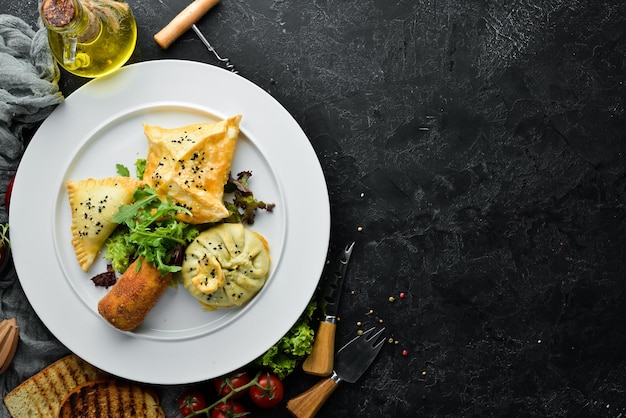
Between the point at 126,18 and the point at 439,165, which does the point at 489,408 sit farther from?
the point at 126,18

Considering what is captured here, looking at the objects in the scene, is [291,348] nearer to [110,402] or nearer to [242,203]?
[242,203]

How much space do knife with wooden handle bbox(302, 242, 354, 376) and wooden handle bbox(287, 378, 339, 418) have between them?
7 cm

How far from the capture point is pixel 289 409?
340cm

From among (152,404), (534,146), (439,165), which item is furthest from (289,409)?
(534,146)

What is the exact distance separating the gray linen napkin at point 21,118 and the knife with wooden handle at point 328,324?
1361mm

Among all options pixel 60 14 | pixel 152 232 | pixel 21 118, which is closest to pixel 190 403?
pixel 152 232

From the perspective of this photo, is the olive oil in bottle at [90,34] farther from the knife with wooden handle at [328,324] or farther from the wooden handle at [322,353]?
the wooden handle at [322,353]

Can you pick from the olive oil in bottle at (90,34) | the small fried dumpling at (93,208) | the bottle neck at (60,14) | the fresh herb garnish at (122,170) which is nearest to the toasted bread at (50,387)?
the small fried dumpling at (93,208)

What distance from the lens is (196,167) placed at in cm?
312

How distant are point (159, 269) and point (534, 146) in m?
2.13

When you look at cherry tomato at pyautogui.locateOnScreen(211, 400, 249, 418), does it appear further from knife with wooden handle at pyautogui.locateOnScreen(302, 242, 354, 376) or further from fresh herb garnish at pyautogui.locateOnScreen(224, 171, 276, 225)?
fresh herb garnish at pyautogui.locateOnScreen(224, 171, 276, 225)

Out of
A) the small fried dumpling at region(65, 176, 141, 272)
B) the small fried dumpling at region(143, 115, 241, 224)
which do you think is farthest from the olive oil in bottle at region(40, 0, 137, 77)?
the small fried dumpling at region(65, 176, 141, 272)

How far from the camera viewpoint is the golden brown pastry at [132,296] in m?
3.10

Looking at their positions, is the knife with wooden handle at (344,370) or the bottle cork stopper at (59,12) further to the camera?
the knife with wooden handle at (344,370)
